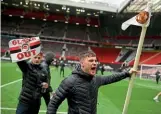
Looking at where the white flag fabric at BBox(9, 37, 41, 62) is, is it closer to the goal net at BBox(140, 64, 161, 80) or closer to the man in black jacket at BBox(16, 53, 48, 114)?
the man in black jacket at BBox(16, 53, 48, 114)

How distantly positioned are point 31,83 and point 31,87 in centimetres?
8

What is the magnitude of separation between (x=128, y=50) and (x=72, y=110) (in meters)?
66.8

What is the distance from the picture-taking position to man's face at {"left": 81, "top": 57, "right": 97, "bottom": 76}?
15.9 feet

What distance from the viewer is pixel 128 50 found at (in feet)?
233

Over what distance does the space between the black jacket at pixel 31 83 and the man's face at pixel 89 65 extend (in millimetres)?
2397

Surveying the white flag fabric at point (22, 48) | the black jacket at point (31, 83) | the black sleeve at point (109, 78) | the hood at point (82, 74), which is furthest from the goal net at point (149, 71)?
the hood at point (82, 74)

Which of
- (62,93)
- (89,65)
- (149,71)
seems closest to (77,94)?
(62,93)

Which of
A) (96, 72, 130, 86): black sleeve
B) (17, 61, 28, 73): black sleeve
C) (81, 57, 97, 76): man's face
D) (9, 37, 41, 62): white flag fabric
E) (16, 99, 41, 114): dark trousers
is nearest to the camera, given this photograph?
(81, 57, 97, 76): man's face

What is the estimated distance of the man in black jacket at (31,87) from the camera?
707cm

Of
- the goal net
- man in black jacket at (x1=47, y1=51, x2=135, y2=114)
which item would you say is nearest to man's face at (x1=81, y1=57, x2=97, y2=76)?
man in black jacket at (x1=47, y1=51, x2=135, y2=114)

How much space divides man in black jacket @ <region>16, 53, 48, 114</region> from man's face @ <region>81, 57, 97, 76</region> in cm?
228

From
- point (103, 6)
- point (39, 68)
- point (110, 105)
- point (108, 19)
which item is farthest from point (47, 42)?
point (39, 68)

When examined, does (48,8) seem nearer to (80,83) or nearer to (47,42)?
(47,42)

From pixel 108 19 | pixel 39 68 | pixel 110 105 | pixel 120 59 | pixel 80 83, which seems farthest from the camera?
pixel 108 19
